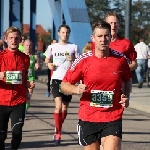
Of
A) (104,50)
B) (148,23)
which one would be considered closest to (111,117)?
(104,50)

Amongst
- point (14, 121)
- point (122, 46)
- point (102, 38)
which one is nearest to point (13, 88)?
point (14, 121)

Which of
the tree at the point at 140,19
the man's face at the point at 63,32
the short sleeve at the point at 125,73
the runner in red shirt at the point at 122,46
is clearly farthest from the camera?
the tree at the point at 140,19

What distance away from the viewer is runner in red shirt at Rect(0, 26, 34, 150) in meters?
A: 8.08

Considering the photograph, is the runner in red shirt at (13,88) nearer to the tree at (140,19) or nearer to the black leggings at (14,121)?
the black leggings at (14,121)

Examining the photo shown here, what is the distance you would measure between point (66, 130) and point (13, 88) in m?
3.60

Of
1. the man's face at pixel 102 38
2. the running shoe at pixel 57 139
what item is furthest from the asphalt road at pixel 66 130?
the man's face at pixel 102 38

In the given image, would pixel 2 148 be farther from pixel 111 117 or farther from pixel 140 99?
pixel 140 99

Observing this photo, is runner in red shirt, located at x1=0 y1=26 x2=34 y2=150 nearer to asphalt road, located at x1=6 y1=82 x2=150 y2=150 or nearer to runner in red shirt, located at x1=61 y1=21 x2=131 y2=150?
asphalt road, located at x1=6 y1=82 x2=150 y2=150

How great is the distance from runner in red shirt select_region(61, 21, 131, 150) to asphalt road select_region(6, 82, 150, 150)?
3200mm

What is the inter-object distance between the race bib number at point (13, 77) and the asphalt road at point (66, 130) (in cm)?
164

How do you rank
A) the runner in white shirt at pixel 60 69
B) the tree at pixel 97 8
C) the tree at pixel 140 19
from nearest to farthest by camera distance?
1. the runner in white shirt at pixel 60 69
2. the tree at pixel 97 8
3. the tree at pixel 140 19

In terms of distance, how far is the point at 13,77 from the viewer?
26.6 feet

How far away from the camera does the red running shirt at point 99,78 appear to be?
634 cm

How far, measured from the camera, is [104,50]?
627 cm
